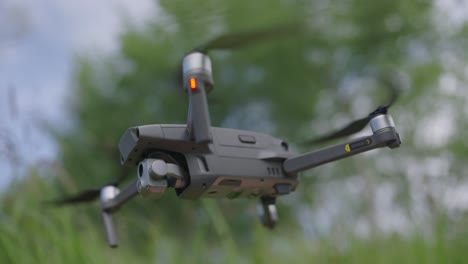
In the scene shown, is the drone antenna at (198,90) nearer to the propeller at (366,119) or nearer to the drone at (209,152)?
the drone at (209,152)

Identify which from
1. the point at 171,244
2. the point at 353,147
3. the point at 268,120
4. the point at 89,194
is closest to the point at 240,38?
the point at 353,147

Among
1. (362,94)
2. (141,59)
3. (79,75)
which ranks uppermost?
(79,75)

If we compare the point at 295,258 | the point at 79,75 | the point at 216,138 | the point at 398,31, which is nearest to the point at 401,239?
the point at 295,258

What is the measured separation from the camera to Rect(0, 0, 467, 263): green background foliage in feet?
6.22

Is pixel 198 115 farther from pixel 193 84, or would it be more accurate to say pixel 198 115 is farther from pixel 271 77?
pixel 271 77

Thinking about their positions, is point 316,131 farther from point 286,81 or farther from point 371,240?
point 371,240

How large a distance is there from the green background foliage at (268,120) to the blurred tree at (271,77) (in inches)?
1.0

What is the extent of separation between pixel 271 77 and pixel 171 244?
20.4 ft

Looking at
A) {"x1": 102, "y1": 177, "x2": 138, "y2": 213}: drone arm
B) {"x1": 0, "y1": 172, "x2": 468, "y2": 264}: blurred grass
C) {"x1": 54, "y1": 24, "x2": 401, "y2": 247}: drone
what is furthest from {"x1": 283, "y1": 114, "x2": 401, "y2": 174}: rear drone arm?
{"x1": 0, "y1": 172, "x2": 468, "y2": 264}: blurred grass

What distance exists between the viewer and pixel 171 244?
2.01m

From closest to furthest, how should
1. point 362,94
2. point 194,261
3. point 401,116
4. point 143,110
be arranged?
1. point 194,261
2. point 401,116
3. point 362,94
4. point 143,110

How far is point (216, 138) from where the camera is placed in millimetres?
751

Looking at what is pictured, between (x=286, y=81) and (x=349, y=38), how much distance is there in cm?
117

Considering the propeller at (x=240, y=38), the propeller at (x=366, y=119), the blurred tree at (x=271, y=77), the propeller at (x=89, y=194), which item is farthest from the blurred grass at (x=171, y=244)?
the blurred tree at (x=271, y=77)
